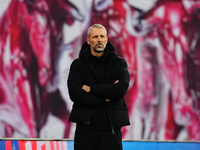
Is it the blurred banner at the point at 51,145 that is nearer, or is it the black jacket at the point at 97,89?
the black jacket at the point at 97,89

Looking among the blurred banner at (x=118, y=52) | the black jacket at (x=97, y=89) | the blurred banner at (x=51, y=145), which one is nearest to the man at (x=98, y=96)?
the black jacket at (x=97, y=89)

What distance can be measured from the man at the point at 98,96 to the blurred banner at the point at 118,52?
280 cm

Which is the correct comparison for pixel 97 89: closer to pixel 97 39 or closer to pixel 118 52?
pixel 97 39

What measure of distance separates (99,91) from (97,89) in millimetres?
31

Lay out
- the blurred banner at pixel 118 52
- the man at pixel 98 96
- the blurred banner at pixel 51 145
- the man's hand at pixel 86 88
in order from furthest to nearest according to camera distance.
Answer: the blurred banner at pixel 118 52 → the blurred banner at pixel 51 145 → the man's hand at pixel 86 88 → the man at pixel 98 96

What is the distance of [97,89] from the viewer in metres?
4.47

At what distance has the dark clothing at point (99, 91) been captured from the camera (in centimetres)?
442

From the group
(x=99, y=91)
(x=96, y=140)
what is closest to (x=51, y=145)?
(x=96, y=140)

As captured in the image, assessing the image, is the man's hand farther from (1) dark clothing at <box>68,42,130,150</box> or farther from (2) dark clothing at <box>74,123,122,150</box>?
(2) dark clothing at <box>74,123,122,150</box>

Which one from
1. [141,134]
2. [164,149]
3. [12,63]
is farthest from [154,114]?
[12,63]

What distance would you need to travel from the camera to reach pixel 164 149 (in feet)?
22.9

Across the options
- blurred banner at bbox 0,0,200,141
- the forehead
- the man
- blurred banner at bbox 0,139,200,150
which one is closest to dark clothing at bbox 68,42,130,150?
the man

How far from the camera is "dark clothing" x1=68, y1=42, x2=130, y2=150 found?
4422 millimetres

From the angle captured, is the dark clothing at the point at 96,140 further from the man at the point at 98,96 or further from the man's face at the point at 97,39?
the man's face at the point at 97,39
